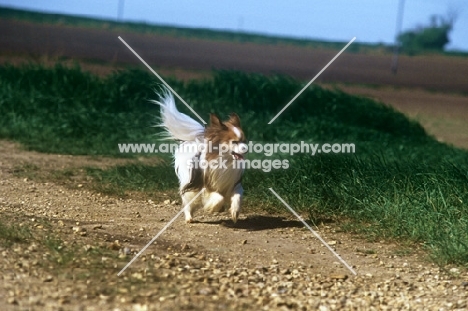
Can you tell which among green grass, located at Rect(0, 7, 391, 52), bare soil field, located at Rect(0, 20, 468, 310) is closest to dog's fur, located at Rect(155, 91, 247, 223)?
bare soil field, located at Rect(0, 20, 468, 310)

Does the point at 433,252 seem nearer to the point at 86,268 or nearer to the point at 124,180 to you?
the point at 86,268

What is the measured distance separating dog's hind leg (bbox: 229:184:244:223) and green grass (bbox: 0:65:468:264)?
75cm

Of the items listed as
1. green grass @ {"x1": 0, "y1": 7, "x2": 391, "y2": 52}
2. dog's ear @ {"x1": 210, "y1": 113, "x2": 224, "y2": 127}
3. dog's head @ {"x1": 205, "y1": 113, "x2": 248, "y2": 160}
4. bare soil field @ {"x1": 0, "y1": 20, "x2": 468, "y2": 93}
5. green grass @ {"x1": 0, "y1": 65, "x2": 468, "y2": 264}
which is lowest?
green grass @ {"x1": 0, "y1": 7, "x2": 391, "y2": 52}

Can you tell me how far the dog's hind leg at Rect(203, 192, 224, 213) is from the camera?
7.43m

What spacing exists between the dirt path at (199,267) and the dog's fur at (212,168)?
8.9 inches

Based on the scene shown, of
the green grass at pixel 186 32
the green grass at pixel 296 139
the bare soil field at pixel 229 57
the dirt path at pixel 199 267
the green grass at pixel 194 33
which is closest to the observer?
the dirt path at pixel 199 267

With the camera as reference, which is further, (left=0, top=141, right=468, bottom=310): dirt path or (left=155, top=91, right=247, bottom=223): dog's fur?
(left=155, top=91, right=247, bottom=223): dog's fur

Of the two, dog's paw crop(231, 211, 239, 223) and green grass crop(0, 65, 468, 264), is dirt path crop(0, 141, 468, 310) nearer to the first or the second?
dog's paw crop(231, 211, 239, 223)

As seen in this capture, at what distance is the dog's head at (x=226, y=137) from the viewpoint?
7277 mm

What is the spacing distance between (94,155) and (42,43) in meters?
17.9

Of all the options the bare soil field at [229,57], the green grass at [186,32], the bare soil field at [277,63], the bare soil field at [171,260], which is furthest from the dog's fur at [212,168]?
the green grass at [186,32]

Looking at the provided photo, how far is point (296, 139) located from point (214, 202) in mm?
4654

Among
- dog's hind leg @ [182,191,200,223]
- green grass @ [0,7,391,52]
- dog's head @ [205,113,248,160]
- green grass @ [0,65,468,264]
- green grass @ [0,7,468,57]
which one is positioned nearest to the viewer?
dog's head @ [205,113,248,160]

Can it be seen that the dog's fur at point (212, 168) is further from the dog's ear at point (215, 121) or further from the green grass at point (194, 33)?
the green grass at point (194, 33)
